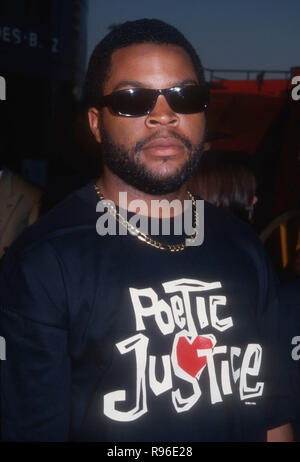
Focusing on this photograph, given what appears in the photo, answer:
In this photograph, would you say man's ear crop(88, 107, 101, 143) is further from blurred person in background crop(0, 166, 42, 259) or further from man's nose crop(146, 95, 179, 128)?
blurred person in background crop(0, 166, 42, 259)

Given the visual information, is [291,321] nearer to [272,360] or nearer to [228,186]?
[272,360]

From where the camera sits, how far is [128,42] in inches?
54.2

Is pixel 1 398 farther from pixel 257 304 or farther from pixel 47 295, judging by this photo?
pixel 257 304

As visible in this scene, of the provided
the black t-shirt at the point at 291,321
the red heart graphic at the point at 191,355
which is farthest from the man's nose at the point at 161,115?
the black t-shirt at the point at 291,321

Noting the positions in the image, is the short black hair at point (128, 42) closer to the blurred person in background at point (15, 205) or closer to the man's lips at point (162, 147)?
the man's lips at point (162, 147)

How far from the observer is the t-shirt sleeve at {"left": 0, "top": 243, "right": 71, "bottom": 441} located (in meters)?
1.14

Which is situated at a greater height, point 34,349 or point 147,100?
point 147,100

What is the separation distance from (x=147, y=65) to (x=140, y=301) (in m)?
0.69

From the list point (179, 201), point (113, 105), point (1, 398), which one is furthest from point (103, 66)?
point (1, 398)

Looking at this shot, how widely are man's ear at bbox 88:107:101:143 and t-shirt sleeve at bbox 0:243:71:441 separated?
0.48 meters

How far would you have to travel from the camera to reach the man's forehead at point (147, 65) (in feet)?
4.42

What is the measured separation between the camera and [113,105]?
1.36 meters

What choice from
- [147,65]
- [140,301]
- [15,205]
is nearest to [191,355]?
[140,301]

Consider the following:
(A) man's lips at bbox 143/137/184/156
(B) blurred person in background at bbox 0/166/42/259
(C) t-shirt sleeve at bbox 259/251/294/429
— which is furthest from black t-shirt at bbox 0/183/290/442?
(B) blurred person in background at bbox 0/166/42/259
